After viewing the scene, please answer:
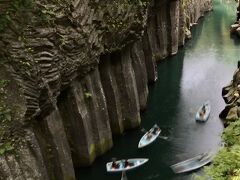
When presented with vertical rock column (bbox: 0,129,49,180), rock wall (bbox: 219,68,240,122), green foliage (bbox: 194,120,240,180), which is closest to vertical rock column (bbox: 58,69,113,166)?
vertical rock column (bbox: 0,129,49,180)

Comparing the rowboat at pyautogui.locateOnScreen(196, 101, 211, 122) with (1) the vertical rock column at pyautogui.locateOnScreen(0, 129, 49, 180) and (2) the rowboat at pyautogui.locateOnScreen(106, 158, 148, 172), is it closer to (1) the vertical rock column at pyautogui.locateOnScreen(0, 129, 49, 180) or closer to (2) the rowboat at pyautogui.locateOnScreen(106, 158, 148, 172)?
(2) the rowboat at pyautogui.locateOnScreen(106, 158, 148, 172)

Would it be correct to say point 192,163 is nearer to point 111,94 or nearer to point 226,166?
point 111,94

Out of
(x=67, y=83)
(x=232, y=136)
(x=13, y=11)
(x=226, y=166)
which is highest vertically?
(x=13, y=11)

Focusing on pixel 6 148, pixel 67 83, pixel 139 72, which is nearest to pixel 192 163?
pixel 139 72

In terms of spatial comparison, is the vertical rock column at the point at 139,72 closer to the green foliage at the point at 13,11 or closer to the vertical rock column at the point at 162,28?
the vertical rock column at the point at 162,28

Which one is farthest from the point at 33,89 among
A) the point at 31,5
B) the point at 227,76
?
the point at 227,76

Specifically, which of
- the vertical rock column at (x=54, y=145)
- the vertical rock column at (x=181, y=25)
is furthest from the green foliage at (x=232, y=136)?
the vertical rock column at (x=181, y=25)
